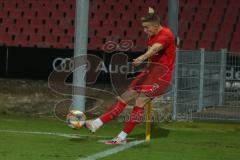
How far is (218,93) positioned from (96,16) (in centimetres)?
640

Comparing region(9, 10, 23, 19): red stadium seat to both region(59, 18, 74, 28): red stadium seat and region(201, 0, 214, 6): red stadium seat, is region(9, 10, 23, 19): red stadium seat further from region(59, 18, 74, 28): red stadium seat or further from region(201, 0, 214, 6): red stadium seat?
region(201, 0, 214, 6): red stadium seat

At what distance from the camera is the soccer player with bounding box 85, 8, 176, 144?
7.69 metres

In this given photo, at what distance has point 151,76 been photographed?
7922 mm

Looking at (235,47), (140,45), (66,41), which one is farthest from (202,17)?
(66,41)

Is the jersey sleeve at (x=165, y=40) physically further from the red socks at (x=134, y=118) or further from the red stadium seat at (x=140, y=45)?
the red stadium seat at (x=140, y=45)

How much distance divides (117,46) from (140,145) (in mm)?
8458

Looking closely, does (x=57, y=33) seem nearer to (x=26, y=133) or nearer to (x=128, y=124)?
(x=26, y=133)

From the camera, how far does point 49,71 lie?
1706 centimetres

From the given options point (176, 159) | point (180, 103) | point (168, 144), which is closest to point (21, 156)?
point (176, 159)

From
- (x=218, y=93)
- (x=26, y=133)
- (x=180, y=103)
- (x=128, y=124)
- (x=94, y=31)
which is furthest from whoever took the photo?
(x=94, y=31)

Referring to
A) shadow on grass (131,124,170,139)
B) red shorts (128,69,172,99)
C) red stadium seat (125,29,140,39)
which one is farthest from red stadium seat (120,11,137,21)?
red shorts (128,69,172,99)

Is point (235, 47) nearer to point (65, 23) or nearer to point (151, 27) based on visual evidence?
point (65, 23)

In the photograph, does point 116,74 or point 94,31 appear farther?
point 94,31

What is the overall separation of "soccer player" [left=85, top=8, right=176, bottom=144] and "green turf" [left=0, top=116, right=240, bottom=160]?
1.03 feet
